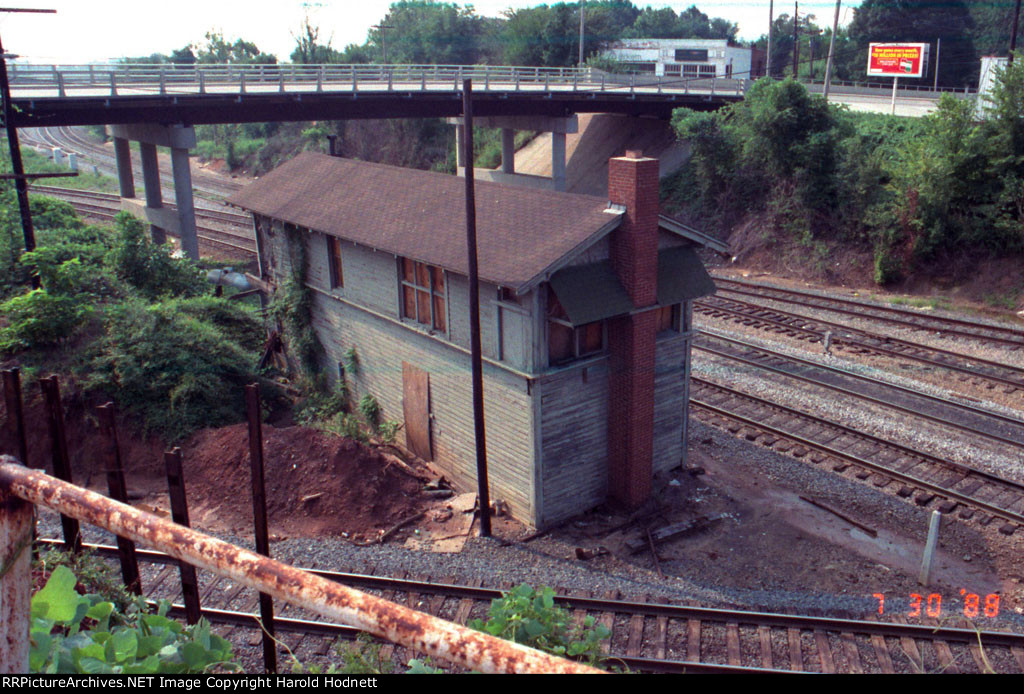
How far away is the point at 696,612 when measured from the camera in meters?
11.2

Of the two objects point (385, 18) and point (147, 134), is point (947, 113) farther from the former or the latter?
point (385, 18)

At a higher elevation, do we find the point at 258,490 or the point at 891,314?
the point at 258,490

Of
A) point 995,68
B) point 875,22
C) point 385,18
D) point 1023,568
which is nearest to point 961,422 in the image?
point 1023,568

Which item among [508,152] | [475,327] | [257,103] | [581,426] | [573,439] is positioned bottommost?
[573,439]

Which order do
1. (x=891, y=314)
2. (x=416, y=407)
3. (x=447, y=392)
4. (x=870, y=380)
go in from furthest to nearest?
(x=891, y=314)
(x=870, y=380)
(x=416, y=407)
(x=447, y=392)

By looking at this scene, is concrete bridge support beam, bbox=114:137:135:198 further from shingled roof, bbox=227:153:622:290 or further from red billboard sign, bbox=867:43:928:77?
red billboard sign, bbox=867:43:928:77

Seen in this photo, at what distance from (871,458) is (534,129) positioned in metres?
30.9

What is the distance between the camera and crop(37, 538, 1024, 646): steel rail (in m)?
10.6

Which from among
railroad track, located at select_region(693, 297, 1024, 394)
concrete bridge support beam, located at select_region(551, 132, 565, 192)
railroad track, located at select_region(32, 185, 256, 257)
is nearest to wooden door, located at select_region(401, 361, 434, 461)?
railroad track, located at select_region(693, 297, 1024, 394)

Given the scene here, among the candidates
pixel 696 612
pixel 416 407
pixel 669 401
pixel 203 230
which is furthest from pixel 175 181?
pixel 696 612

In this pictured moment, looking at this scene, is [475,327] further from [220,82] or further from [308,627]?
[220,82]

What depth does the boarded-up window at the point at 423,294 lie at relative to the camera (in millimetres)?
16125

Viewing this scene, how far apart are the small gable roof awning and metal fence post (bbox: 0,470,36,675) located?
10518 millimetres

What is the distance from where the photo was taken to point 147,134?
3247cm
